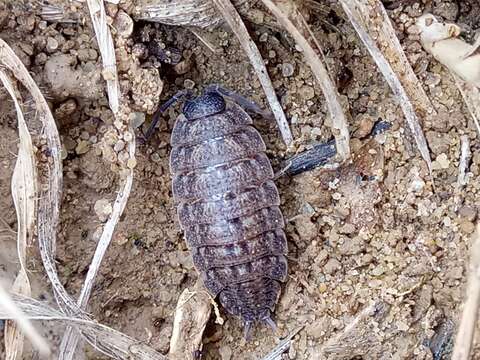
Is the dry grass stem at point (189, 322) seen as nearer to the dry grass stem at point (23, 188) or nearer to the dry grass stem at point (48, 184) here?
the dry grass stem at point (48, 184)

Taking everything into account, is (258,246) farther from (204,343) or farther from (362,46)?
(362,46)

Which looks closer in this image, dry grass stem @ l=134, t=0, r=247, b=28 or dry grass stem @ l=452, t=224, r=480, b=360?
dry grass stem @ l=452, t=224, r=480, b=360

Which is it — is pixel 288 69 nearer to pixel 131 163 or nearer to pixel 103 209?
pixel 131 163

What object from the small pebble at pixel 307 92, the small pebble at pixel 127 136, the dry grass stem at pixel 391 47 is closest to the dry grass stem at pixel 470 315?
the dry grass stem at pixel 391 47

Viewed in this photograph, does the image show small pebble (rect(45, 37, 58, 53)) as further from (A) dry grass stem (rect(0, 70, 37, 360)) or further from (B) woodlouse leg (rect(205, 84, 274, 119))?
(B) woodlouse leg (rect(205, 84, 274, 119))

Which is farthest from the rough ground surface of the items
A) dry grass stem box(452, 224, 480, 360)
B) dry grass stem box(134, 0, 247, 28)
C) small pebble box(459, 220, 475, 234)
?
dry grass stem box(452, 224, 480, 360)

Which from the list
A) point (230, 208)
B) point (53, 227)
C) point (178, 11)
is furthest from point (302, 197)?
point (53, 227)

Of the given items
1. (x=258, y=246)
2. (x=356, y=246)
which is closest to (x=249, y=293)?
(x=258, y=246)
